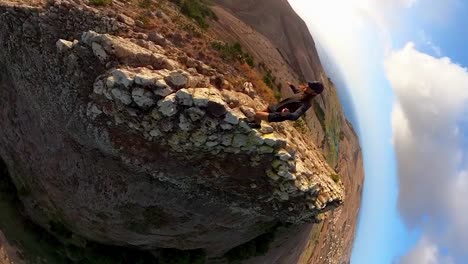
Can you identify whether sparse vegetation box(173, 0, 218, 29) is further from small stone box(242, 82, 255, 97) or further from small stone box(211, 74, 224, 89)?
small stone box(211, 74, 224, 89)

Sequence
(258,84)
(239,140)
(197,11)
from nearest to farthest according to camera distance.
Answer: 1. (239,140)
2. (258,84)
3. (197,11)

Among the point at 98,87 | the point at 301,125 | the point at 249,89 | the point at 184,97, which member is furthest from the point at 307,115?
the point at 98,87

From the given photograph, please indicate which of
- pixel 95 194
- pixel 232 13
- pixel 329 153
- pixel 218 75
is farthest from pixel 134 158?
pixel 329 153

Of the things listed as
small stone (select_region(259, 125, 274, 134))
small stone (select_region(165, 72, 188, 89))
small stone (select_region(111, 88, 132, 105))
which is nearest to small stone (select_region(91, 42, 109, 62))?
small stone (select_region(111, 88, 132, 105))

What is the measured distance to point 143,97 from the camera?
22.0 m

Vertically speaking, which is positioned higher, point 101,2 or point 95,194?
point 101,2

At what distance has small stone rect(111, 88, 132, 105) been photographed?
72.6ft

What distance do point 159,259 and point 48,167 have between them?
917 cm

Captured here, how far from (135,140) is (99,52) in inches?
178

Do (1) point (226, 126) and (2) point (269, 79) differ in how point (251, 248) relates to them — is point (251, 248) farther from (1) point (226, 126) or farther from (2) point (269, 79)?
(1) point (226, 126)

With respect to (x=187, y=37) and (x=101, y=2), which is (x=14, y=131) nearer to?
(x=101, y=2)

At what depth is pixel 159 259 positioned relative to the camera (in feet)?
103

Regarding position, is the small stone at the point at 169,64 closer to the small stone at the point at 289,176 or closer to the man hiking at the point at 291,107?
the man hiking at the point at 291,107

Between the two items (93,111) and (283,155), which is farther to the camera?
(283,155)
